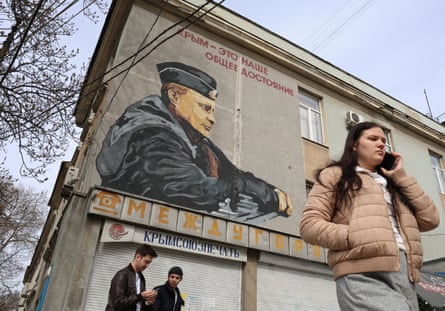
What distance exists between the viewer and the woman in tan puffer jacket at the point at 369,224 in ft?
5.25

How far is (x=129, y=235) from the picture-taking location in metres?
6.36

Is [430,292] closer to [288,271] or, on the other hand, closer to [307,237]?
[288,271]

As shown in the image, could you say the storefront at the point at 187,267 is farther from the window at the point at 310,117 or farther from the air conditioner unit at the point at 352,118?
the air conditioner unit at the point at 352,118

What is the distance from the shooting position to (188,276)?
6746 millimetres

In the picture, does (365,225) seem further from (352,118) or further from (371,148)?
(352,118)

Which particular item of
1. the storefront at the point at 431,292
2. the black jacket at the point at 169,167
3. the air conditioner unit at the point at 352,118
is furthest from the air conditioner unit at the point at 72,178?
the air conditioner unit at the point at 352,118

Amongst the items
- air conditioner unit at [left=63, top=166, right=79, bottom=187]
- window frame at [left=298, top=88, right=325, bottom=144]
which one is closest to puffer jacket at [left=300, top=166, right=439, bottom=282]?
air conditioner unit at [left=63, top=166, right=79, bottom=187]

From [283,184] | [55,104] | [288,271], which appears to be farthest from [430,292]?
[55,104]

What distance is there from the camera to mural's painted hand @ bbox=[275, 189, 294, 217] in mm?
8823

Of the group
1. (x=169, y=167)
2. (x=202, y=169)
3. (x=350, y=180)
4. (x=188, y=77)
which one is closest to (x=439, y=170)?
(x=202, y=169)

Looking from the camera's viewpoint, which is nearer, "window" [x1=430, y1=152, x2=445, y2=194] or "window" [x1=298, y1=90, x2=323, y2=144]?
"window" [x1=298, y1=90, x2=323, y2=144]

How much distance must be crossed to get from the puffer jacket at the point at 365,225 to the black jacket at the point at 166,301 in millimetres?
3994

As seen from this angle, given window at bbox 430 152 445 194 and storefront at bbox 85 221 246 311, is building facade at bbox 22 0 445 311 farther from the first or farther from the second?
window at bbox 430 152 445 194

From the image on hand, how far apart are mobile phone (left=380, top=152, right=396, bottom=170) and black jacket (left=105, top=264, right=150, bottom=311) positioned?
4.08 m
